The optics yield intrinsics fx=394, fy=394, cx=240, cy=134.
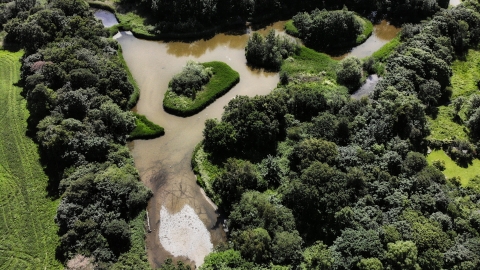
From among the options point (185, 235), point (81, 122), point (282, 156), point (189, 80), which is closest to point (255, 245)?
point (185, 235)

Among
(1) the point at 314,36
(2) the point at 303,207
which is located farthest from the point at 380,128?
(1) the point at 314,36

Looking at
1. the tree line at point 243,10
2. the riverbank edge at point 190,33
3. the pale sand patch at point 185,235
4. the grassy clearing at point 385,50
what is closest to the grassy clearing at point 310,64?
the grassy clearing at point 385,50

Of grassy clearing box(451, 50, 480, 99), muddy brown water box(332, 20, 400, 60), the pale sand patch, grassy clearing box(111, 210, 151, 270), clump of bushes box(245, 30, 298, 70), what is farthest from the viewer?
muddy brown water box(332, 20, 400, 60)

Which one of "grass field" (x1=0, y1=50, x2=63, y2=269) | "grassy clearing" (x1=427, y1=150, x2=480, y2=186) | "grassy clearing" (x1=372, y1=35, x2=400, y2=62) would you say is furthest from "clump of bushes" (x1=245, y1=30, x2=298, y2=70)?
Answer: "grass field" (x1=0, y1=50, x2=63, y2=269)

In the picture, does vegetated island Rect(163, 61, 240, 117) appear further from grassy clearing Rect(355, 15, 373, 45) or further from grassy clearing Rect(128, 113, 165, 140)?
grassy clearing Rect(355, 15, 373, 45)

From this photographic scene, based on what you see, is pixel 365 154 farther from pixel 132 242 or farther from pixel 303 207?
pixel 132 242

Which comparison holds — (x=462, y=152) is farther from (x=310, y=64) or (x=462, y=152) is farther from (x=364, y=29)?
(x=364, y=29)
